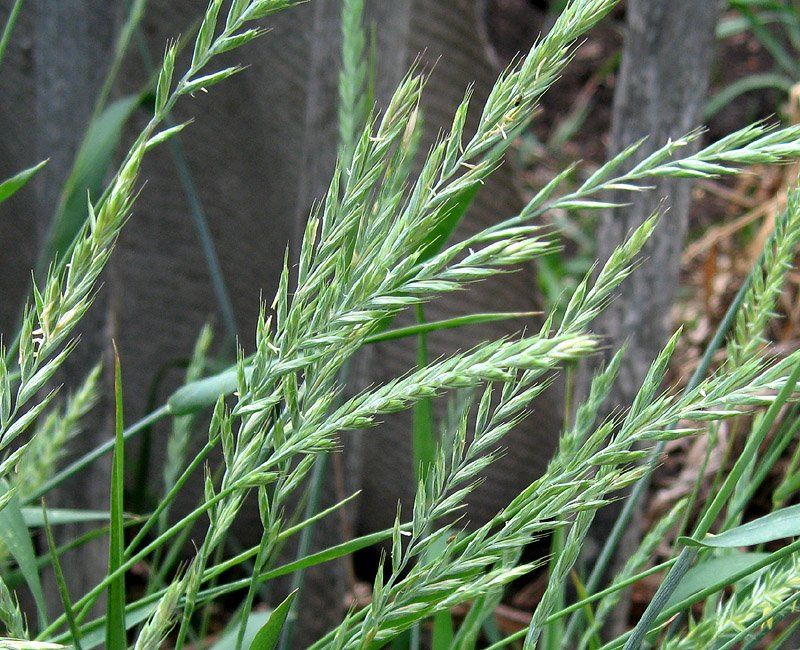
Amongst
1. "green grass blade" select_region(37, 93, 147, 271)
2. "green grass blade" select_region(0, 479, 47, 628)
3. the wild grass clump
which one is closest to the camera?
the wild grass clump

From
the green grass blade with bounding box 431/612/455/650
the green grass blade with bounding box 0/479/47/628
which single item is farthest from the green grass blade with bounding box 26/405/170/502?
the green grass blade with bounding box 431/612/455/650

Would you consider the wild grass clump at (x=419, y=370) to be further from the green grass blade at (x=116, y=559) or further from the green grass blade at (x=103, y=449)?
the green grass blade at (x=103, y=449)

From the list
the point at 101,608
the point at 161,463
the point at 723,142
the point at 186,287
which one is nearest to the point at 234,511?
the point at 723,142

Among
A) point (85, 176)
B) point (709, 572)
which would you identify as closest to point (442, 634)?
point (709, 572)

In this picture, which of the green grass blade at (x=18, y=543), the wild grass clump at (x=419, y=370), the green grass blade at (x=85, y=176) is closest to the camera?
the wild grass clump at (x=419, y=370)

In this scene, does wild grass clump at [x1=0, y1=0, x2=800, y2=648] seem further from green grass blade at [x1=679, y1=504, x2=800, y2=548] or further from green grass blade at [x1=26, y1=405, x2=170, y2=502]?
green grass blade at [x1=26, y1=405, x2=170, y2=502]

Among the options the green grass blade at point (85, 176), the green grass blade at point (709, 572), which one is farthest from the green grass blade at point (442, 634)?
the green grass blade at point (85, 176)

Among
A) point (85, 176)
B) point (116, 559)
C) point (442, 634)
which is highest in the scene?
point (85, 176)

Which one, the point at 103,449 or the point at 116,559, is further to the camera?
the point at 103,449

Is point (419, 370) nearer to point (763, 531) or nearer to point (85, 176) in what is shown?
point (763, 531)

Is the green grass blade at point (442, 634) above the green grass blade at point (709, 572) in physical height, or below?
below

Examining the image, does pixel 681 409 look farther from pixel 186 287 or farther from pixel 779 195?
pixel 779 195
